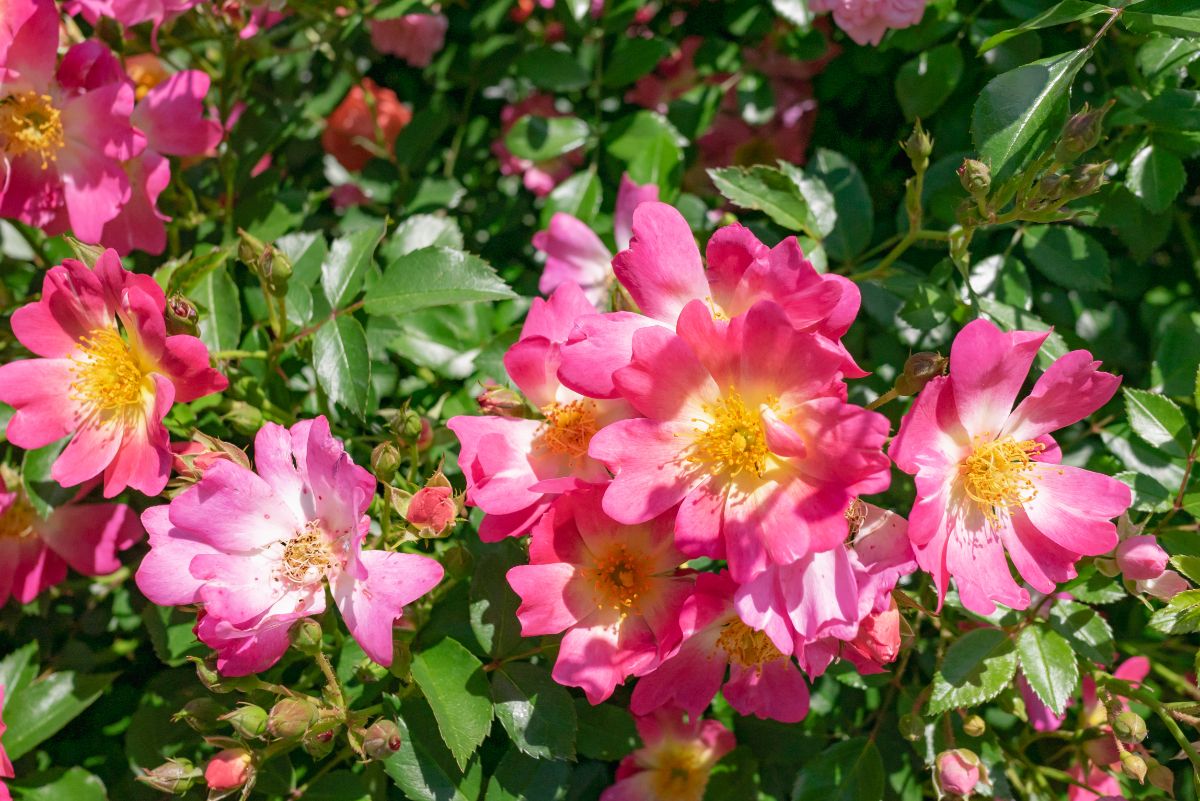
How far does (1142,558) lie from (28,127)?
2029 mm

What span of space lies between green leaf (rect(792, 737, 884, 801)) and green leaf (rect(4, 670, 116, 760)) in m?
1.36

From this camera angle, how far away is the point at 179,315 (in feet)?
4.60

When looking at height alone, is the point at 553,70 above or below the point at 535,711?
above

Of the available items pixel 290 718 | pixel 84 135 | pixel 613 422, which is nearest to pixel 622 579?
pixel 613 422

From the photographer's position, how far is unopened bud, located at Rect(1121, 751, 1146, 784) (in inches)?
54.2

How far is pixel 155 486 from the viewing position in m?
1.38

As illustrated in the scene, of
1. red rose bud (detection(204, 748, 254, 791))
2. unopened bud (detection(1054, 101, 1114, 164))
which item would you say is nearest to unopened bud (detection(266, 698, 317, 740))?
red rose bud (detection(204, 748, 254, 791))

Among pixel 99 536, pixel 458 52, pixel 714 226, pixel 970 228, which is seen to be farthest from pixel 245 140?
pixel 970 228

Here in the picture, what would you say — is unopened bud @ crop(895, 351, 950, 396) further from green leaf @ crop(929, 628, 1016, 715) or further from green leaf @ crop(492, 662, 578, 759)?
green leaf @ crop(492, 662, 578, 759)

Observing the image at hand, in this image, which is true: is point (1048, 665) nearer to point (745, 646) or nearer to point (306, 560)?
point (745, 646)

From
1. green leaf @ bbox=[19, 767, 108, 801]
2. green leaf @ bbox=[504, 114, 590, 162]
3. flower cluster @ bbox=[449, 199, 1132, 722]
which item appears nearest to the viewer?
flower cluster @ bbox=[449, 199, 1132, 722]

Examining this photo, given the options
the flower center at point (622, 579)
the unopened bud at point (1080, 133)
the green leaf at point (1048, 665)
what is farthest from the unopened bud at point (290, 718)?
the unopened bud at point (1080, 133)

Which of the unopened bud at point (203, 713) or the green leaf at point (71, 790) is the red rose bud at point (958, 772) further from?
the green leaf at point (71, 790)

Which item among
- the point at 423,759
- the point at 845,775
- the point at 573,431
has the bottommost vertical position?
the point at 845,775
